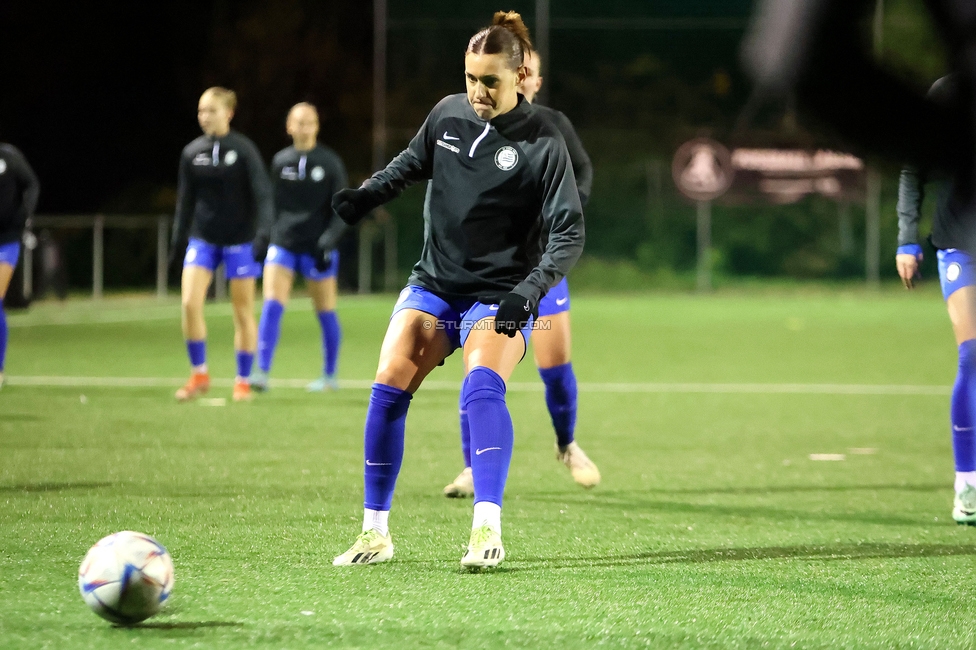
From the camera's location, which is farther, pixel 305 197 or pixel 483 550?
pixel 305 197

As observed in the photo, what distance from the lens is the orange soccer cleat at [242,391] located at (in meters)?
10.4

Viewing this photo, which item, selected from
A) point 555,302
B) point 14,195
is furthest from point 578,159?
point 14,195

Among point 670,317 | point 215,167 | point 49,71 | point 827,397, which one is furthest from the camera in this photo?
point 49,71

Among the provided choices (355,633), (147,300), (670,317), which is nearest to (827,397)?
(355,633)

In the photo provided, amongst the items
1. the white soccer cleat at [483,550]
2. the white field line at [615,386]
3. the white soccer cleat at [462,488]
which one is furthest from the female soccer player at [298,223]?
the white soccer cleat at [483,550]

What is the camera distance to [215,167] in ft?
34.4

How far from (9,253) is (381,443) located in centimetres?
644

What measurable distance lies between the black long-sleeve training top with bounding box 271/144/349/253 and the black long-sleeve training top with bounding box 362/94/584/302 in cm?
595

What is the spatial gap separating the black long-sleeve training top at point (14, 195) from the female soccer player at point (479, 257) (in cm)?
616

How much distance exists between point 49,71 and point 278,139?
600 cm

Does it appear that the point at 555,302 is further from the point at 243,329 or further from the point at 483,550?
the point at 243,329

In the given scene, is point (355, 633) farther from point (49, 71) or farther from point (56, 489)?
point (49, 71)

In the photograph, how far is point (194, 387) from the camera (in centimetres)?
1028

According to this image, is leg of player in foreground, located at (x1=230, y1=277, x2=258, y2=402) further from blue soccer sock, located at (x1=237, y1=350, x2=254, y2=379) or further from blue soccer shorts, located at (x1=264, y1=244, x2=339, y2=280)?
blue soccer shorts, located at (x1=264, y1=244, x2=339, y2=280)
